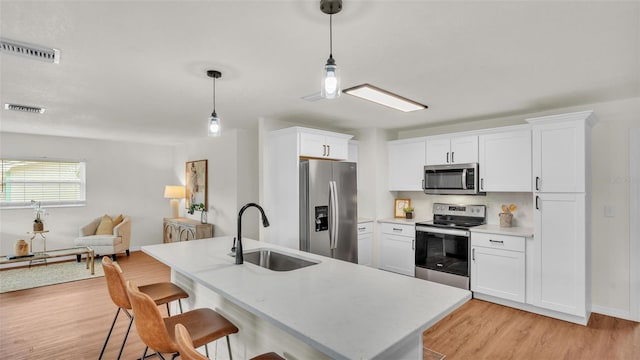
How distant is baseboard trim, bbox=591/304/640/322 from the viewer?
3.34 m

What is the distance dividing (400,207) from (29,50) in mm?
4638

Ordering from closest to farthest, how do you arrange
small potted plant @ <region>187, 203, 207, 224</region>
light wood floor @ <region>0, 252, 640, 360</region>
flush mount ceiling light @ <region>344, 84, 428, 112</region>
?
light wood floor @ <region>0, 252, 640, 360</region> < flush mount ceiling light @ <region>344, 84, 428, 112</region> < small potted plant @ <region>187, 203, 207, 224</region>

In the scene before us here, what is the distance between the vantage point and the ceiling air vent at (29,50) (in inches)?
77.7

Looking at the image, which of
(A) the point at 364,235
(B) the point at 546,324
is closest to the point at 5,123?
(A) the point at 364,235

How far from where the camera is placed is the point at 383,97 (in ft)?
10.6

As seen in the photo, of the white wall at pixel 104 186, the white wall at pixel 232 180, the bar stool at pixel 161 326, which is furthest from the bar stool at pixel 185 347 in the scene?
the white wall at pixel 104 186

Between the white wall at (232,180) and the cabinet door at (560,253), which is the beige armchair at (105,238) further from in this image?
the cabinet door at (560,253)

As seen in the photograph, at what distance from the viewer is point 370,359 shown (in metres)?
1.06

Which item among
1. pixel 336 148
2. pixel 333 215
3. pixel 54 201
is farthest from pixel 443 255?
pixel 54 201

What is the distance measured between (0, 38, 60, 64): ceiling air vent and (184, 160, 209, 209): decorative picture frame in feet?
13.5

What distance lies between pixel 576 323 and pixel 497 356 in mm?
1268

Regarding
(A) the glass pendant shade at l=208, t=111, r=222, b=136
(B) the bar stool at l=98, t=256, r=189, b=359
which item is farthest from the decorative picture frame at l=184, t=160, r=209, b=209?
(B) the bar stool at l=98, t=256, r=189, b=359

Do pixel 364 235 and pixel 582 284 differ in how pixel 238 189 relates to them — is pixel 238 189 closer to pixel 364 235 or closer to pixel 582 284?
pixel 364 235

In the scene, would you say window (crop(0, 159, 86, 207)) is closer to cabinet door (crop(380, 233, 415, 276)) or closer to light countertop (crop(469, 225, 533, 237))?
cabinet door (crop(380, 233, 415, 276))
